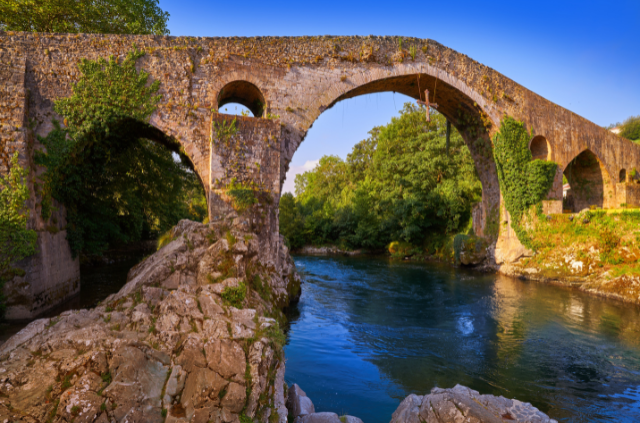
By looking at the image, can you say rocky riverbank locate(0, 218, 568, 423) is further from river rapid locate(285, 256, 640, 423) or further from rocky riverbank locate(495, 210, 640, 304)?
rocky riverbank locate(495, 210, 640, 304)

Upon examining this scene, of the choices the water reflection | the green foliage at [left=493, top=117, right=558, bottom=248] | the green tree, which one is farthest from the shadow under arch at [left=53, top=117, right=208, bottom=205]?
the green tree

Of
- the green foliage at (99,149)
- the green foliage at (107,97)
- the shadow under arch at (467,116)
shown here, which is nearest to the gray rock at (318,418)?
the shadow under arch at (467,116)

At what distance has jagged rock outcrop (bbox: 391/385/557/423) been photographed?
3.63 m

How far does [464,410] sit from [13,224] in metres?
8.90

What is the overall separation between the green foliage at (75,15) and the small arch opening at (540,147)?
16.4 m

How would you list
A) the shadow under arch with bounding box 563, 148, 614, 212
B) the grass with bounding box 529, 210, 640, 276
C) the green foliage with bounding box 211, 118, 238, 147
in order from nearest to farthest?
the green foliage with bounding box 211, 118, 238, 147 < the grass with bounding box 529, 210, 640, 276 < the shadow under arch with bounding box 563, 148, 614, 212

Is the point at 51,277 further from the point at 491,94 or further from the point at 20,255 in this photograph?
the point at 491,94

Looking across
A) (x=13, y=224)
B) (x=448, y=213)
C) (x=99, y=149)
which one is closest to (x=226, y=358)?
(x=13, y=224)

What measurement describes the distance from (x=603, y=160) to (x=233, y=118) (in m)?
18.4

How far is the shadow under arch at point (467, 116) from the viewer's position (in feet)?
40.7

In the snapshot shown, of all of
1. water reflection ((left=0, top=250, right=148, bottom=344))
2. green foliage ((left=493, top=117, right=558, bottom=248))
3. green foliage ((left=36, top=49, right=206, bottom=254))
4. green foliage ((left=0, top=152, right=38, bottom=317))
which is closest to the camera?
water reflection ((left=0, top=250, right=148, bottom=344))

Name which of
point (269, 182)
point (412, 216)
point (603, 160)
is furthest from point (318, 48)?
point (603, 160)

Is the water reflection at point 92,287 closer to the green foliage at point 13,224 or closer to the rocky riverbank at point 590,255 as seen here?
the green foliage at point 13,224

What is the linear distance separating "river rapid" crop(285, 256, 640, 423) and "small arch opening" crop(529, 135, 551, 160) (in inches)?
242
